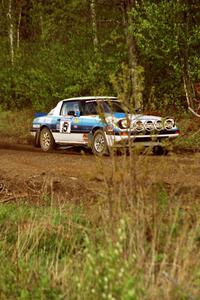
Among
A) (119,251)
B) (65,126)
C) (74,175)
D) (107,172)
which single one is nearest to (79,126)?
(65,126)

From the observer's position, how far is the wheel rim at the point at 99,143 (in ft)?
52.4

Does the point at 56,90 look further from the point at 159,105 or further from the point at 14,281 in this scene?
the point at 14,281

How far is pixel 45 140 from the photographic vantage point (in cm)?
1875

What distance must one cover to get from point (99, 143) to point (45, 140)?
118 inches

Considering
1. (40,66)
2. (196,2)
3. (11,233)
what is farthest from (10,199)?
(40,66)

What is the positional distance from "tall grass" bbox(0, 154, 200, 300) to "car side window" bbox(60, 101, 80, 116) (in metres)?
10.3

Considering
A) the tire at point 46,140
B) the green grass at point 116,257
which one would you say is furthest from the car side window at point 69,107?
the green grass at point 116,257

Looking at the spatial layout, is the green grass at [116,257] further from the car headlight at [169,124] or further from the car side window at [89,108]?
the car side window at [89,108]

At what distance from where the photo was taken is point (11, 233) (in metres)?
7.64

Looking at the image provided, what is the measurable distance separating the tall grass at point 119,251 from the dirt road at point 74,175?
32 millimetres

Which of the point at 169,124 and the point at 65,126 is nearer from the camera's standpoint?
the point at 169,124

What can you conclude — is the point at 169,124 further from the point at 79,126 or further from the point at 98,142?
the point at 79,126

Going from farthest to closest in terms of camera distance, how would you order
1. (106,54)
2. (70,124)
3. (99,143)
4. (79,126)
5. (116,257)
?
(106,54)
(70,124)
(79,126)
(99,143)
(116,257)

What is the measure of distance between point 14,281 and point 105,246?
84 cm
